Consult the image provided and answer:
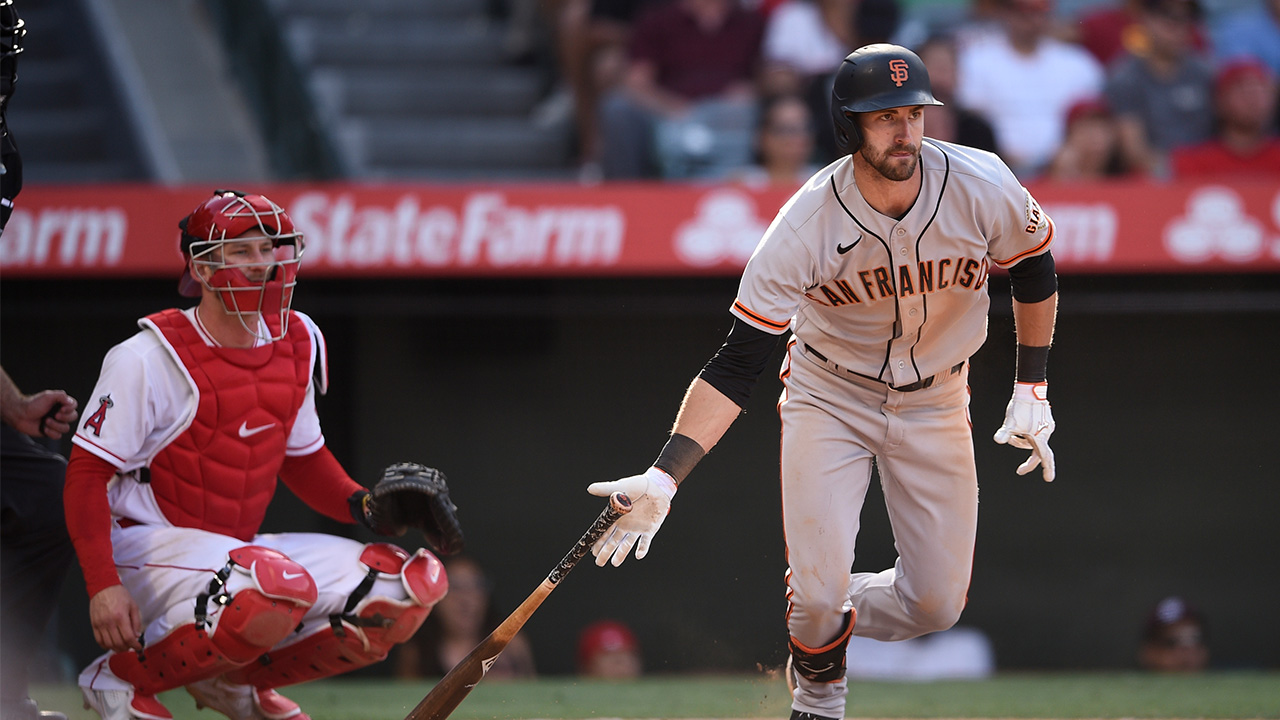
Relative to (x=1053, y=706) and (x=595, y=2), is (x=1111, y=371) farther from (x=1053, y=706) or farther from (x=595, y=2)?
(x=595, y=2)

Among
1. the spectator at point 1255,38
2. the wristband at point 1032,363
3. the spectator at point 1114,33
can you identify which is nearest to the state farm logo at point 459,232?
the wristband at point 1032,363

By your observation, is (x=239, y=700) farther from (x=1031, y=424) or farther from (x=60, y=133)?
(x=60, y=133)

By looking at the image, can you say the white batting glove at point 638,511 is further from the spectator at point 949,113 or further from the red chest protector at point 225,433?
the spectator at point 949,113

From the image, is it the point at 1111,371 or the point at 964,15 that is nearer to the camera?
the point at 1111,371

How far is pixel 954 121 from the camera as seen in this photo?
604 centimetres

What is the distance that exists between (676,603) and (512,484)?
2.83 ft

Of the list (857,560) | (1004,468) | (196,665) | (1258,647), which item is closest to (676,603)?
(857,560)

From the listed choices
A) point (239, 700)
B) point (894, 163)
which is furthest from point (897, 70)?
point (239, 700)

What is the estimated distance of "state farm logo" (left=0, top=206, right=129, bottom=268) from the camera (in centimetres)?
547

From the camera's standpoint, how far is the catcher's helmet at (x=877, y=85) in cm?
297

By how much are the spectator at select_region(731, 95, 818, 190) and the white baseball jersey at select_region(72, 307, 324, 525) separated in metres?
3.15

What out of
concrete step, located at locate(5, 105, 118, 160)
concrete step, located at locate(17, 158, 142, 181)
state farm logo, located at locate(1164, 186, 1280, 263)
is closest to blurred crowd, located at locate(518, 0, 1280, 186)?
state farm logo, located at locate(1164, 186, 1280, 263)

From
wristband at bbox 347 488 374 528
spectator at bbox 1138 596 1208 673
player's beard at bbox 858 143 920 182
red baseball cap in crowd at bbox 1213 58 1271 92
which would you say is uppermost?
player's beard at bbox 858 143 920 182

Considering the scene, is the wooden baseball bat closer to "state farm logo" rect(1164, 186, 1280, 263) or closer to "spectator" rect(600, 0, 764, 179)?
"state farm logo" rect(1164, 186, 1280, 263)
